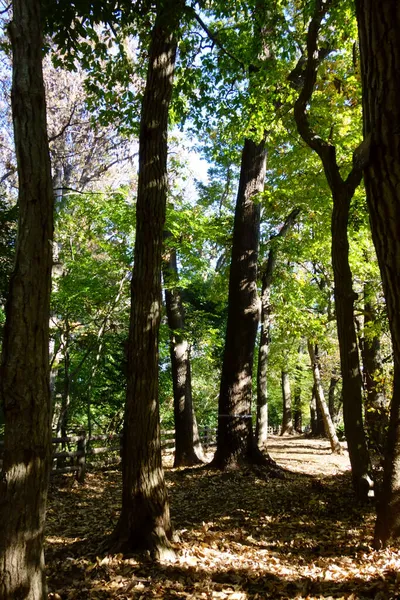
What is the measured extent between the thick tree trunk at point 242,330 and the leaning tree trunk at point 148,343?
4.60m

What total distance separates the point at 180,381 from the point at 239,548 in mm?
6594

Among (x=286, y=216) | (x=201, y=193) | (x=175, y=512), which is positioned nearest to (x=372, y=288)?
(x=286, y=216)

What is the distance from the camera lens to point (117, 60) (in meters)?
6.91

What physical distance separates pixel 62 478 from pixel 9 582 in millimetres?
7475

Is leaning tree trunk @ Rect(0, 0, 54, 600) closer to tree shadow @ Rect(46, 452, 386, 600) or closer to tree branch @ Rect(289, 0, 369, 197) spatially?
Answer: tree shadow @ Rect(46, 452, 386, 600)

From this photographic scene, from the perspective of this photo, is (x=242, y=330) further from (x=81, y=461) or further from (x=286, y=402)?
(x=286, y=402)

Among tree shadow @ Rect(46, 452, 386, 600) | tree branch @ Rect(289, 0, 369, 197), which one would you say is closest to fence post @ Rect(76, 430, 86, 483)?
tree shadow @ Rect(46, 452, 386, 600)

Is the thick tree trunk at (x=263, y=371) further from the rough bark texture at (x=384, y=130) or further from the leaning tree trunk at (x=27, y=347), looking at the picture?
the rough bark texture at (x=384, y=130)

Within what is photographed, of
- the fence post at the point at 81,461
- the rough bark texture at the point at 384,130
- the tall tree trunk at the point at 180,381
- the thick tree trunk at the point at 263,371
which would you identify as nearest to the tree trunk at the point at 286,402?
the thick tree trunk at the point at 263,371

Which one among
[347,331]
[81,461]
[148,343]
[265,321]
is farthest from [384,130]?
[265,321]

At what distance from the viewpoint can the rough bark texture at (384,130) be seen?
1.90m

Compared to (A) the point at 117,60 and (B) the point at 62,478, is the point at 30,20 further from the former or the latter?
(B) the point at 62,478

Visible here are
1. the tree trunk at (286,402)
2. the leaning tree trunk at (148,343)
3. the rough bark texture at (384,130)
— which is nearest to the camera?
the rough bark texture at (384,130)

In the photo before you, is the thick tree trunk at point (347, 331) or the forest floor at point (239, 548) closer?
the forest floor at point (239, 548)
